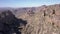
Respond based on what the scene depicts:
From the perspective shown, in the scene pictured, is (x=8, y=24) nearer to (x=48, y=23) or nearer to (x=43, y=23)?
(x=43, y=23)

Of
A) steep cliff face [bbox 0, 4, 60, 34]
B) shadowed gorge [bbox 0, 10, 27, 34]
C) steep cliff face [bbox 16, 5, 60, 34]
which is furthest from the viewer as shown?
shadowed gorge [bbox 0, 10, 27, 34]

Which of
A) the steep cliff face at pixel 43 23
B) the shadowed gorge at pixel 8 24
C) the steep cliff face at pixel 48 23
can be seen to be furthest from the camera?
the shadowed gorge at pixel 8 24

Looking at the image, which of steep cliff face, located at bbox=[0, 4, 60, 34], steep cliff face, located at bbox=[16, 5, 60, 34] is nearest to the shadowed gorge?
steep cliff face, located at bbox=[0, 4, 60, 34]

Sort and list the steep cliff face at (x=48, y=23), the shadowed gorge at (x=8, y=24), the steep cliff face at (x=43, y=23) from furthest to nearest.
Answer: the shadowed gorge at (x=8, y=24) < the steep cliff face at (x=43, y=23) < the steep cliff face at (x=48, y=23)

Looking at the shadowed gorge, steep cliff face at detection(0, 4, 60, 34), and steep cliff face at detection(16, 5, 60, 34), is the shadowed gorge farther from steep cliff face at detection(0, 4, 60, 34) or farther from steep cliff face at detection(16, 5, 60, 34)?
steep cliff face at detection(16, 5, 60, 34)

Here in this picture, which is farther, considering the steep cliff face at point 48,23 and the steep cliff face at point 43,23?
the steep cliff face at point 43,23

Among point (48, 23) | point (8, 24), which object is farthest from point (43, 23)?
point (8, 24)

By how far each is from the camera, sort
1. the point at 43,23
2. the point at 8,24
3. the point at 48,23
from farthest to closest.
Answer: the point at 8,24
the point at 43,23
the point at 48,23

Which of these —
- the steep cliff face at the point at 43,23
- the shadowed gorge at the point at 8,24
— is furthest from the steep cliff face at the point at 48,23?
the shadowed gorge at the point at 8,24

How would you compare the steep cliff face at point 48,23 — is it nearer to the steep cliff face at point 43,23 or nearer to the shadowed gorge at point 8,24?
the steep cliff face at point 43,23

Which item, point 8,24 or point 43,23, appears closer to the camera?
point 43,23

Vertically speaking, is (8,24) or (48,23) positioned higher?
(48,23)
